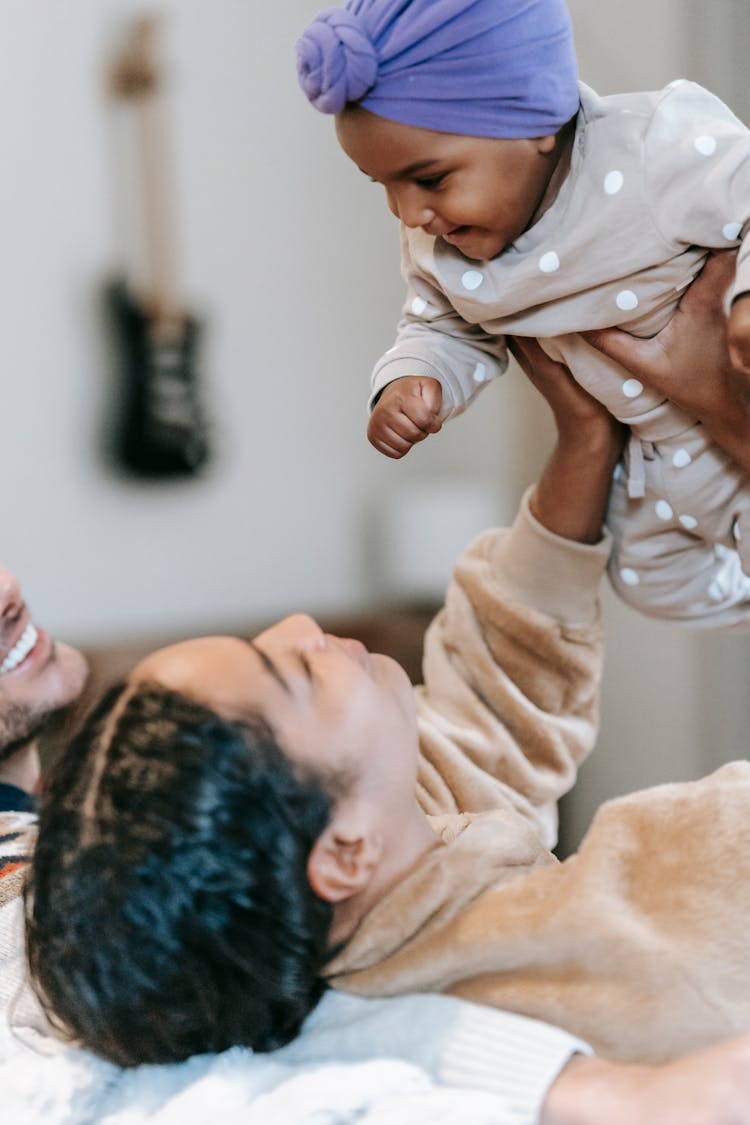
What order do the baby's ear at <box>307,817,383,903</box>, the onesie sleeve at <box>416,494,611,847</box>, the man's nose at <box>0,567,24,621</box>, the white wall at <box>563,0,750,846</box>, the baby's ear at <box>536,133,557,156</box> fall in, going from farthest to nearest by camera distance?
1. the white wall at <box>563,0,750,846</box>
2. the man's nose at <box>0,567,24,621</box>
3. the onesie sleeve at <box>416,494,611,847</box>
4. the baby's ear at <box>536,133,557,156</box>
5. the baby's ear at <box>307,817,383,903</box>

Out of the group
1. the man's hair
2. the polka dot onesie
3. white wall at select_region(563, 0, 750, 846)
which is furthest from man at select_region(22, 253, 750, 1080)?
white wall at select_region(563, 0, 750, 846)

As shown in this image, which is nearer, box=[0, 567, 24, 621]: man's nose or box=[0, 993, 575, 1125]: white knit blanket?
box=[0, 993, 575, 1125]: white knit blanket

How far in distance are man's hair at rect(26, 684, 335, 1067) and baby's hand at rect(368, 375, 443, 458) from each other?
0.83 feet

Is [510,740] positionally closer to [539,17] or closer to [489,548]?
[489,548]

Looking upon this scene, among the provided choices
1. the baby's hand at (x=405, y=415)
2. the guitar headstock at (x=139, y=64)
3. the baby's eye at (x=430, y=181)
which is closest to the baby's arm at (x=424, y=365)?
the baby's hand at (x=405, y=415)

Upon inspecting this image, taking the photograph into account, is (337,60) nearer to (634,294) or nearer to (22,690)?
(634,294)

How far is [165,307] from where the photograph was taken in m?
1.93

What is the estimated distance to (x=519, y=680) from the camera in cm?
107

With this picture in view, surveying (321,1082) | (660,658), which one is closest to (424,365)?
(321,1082)

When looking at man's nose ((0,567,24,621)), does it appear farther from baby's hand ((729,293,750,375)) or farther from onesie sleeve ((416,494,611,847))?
baby's hand ((729,293,750,375))

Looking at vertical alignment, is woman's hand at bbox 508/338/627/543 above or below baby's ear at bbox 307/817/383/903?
above

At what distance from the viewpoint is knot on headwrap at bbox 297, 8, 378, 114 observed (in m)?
0.68

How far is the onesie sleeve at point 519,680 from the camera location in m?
1.02

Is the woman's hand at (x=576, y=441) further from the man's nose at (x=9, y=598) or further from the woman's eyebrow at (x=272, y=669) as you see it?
the man's nose at (x=9, y=598)
